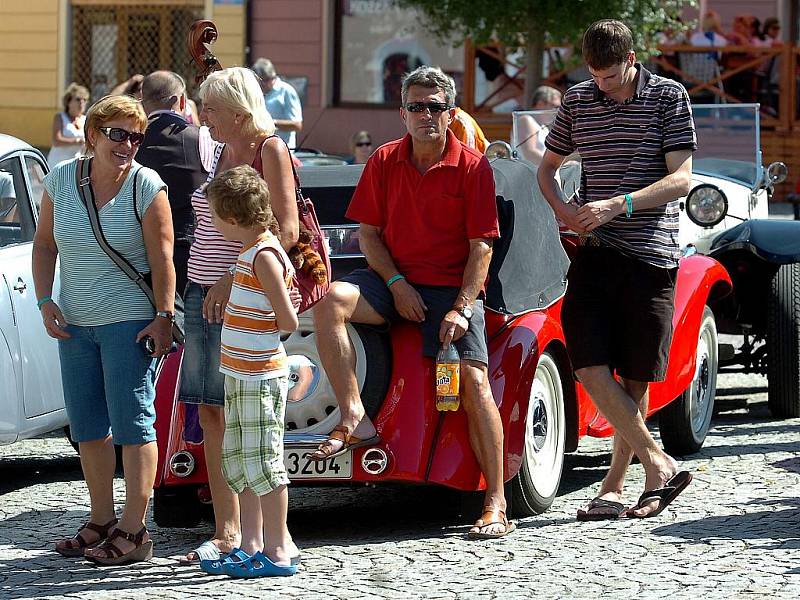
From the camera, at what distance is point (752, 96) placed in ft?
65.7

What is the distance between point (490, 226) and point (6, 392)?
7.42 ft

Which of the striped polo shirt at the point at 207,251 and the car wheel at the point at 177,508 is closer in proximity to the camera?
the striped polo shirt at the point at 207,251

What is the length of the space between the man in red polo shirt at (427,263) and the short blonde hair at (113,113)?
37.3 inches

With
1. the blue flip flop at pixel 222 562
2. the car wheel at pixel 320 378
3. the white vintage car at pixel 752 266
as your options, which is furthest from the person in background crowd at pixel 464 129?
the blue flip flop at pixel 222 562

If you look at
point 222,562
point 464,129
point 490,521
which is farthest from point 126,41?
point 222,562

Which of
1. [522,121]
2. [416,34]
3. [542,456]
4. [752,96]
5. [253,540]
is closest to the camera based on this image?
[253,540]

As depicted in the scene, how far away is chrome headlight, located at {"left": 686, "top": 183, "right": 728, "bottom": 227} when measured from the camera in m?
9.08

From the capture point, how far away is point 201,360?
552 centimetres

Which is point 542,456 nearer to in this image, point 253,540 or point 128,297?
point 253,540

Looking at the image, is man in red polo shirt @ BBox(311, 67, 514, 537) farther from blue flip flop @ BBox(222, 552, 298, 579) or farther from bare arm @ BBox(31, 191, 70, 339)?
bare arm @ BBox(31, 191, 70, 339)

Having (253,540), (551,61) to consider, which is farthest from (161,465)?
(551,61)

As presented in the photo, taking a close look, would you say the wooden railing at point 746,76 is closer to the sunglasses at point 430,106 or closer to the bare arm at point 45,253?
the sunglasses at point 430,106

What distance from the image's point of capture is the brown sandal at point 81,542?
222 inches

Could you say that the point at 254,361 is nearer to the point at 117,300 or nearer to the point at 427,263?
the point at 117,300
